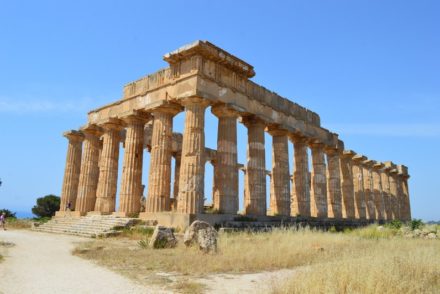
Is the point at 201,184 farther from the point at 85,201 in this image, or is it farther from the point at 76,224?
the point at 85,201

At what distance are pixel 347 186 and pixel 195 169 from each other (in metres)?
20.1

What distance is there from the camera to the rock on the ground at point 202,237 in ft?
36.0

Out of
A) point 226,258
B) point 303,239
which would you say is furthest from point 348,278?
point 303,239

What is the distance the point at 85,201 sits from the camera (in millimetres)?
Result: 25422

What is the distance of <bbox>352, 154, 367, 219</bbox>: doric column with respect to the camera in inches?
1404

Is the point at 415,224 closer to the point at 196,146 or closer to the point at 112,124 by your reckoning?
the point at 196,146

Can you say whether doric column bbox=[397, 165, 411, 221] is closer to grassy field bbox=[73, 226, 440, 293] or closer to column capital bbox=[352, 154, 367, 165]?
column capital bbox=[352, 154, 367, 165]

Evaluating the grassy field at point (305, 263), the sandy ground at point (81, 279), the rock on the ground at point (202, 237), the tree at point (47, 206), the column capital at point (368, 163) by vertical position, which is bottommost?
the sandy ground at point (81, 279)

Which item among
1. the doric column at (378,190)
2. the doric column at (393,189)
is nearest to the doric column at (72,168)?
the doric column at (378,190)

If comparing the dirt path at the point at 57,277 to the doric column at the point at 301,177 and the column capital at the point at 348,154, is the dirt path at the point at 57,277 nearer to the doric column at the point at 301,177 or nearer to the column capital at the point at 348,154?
the doric column at the point at 301,177

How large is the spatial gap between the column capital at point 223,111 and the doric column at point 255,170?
212 centimetres

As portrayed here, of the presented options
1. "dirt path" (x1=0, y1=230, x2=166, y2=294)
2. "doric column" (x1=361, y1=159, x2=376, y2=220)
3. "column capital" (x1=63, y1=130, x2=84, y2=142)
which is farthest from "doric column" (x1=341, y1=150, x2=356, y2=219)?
"dirt path" (x1=0, y1=230, x2=166, y2=294)

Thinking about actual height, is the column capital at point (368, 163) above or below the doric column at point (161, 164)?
above

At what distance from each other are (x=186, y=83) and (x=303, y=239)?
34.7 ft
